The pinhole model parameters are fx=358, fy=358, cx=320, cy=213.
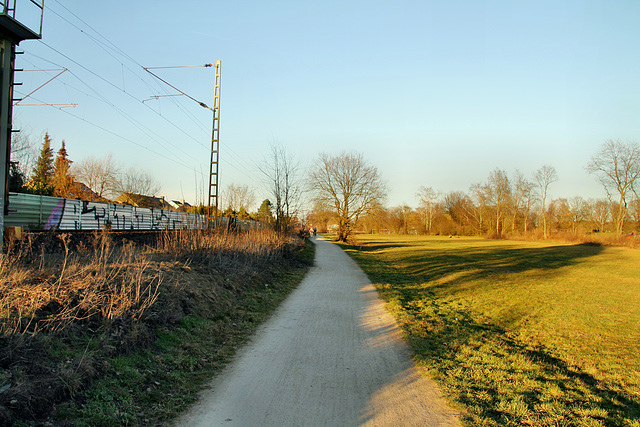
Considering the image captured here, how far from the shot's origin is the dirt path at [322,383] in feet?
12.0

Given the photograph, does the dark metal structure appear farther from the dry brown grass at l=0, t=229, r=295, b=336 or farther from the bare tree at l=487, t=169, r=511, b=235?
the bare tree at l=487, t=169, r=511, b=235

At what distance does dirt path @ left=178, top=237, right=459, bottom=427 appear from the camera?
3.67 meters

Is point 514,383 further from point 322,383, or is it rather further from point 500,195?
point 500,195

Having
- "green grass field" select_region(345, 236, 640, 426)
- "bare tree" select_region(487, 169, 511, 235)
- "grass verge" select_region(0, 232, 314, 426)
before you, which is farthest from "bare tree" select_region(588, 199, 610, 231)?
"grass verge" select_region(0, 232, 314, 426)

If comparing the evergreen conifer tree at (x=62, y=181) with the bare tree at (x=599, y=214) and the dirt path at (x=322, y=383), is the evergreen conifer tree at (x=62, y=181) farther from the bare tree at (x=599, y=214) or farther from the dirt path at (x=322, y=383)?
the bare tree at (x=599, y=214)

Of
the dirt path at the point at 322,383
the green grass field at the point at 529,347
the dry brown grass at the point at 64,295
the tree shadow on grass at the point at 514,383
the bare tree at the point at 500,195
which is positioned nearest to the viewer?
the dirt path at the point at 322,383

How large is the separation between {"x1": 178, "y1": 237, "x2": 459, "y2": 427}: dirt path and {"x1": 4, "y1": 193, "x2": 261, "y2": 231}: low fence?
6.50 m

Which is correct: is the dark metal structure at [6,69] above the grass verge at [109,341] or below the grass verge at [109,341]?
above

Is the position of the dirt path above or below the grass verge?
below

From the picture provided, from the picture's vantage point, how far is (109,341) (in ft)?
15.4

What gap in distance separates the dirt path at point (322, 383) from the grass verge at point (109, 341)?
42 cm

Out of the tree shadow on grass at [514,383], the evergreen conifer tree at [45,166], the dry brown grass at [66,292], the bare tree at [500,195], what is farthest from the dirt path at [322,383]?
the bare tree at [500,195]

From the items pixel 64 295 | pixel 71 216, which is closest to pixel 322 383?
pixel 64 295

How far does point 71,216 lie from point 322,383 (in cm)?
1914
